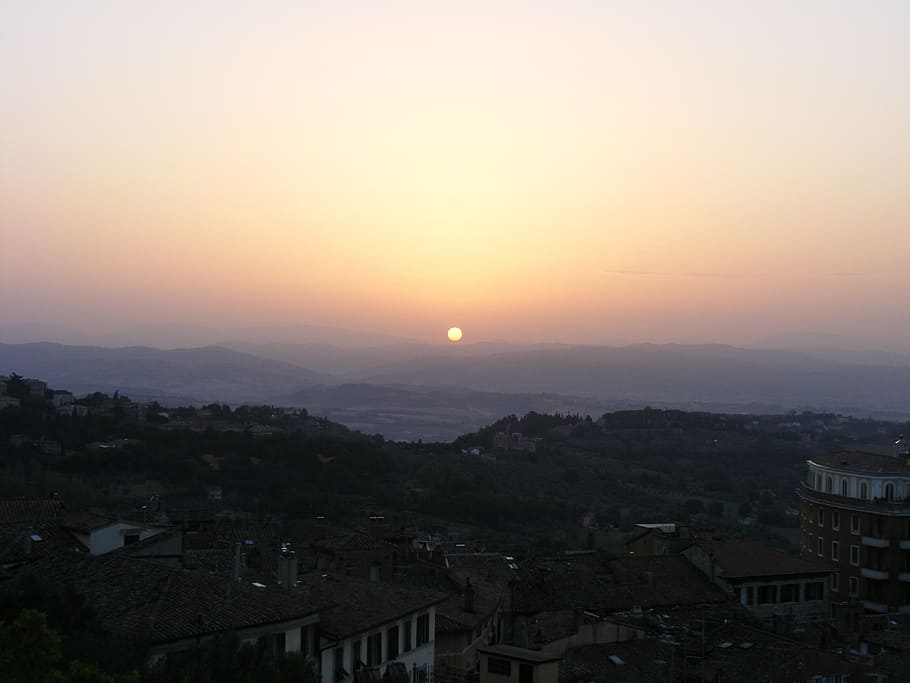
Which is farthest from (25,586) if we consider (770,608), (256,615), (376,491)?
(376,491)

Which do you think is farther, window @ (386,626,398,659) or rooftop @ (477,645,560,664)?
window @ (386,626,398,659)

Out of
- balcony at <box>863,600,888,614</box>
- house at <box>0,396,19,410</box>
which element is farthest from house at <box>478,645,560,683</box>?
house at <box>0,396,19,410</box>

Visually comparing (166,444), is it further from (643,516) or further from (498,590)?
(498,590)

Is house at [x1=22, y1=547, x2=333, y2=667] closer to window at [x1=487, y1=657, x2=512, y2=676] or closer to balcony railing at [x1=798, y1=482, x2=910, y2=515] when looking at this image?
window at [x1=487, y1=657, x2=512, y2=676]

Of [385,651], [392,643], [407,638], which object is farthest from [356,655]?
[407,638]

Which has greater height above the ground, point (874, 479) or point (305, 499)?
point (874, 479)

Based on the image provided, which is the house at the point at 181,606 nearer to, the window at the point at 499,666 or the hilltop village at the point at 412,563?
the hilltop village at the point at 412,563

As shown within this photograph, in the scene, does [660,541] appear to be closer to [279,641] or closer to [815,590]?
[815,590]
